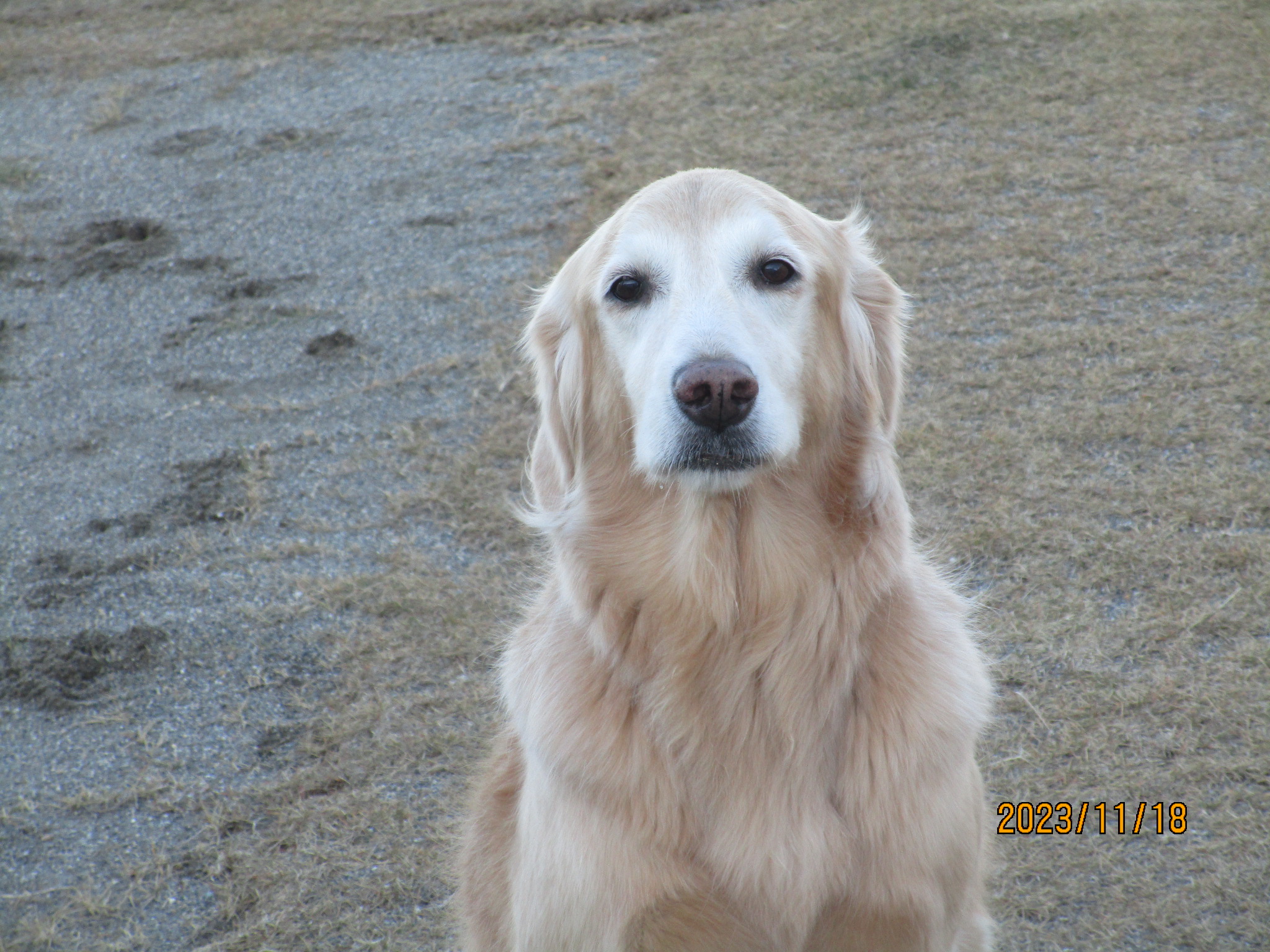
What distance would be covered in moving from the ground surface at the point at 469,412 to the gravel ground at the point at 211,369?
2cm

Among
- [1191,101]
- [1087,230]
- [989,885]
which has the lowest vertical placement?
[989,885]

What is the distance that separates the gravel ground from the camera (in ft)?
10.3

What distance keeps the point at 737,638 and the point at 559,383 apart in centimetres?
71

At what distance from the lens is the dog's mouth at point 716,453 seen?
1930 mm

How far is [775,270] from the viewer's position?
7.00 feet

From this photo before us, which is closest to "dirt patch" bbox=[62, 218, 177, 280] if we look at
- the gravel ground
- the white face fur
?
the gravel ground

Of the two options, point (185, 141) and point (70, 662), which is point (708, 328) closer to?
point (70, 662)

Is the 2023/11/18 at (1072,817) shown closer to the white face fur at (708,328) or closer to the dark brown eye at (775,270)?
the white face fur at (708,328)

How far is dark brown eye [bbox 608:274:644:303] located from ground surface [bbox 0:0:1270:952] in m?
1.59

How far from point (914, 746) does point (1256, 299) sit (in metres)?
3.42

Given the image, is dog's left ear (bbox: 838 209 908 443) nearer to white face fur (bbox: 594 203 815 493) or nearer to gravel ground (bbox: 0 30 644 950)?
white face fur (bbox: 594 203 815 493)

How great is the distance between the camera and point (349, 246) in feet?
18.8

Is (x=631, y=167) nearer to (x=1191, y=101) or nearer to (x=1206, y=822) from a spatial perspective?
(x=1191, y=101)

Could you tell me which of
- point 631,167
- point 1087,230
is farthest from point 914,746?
point 631,167
